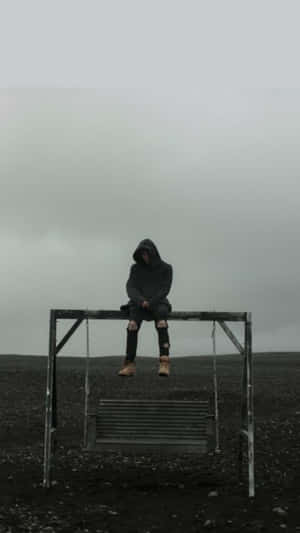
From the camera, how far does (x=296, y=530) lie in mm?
11664

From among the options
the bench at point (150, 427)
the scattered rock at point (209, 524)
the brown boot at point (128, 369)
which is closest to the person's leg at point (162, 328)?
the brown boot at point (128, 369)

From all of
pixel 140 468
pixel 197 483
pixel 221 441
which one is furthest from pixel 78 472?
pixel 221 441

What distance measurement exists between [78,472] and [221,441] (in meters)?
5.31

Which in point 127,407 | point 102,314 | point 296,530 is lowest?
point 296,530

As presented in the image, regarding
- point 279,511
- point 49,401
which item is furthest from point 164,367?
point 279,511

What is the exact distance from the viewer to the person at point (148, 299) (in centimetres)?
1413

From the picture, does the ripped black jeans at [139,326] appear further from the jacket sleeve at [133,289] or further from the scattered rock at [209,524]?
the scattered rock at [209,524]

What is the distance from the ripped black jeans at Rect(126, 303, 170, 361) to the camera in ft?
46.3

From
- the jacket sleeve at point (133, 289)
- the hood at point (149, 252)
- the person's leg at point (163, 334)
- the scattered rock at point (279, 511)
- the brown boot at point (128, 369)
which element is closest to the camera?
the scattered rock at point (279, 511)

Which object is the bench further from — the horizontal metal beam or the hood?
the hood

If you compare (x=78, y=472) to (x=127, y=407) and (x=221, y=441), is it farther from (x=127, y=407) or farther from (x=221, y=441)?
(x=221, y=441)

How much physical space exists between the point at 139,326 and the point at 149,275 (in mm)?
1198

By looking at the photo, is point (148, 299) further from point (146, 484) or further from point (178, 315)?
point (146, 484)

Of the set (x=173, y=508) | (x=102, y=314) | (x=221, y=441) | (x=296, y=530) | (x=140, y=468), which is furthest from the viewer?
(x=221, y=441)
